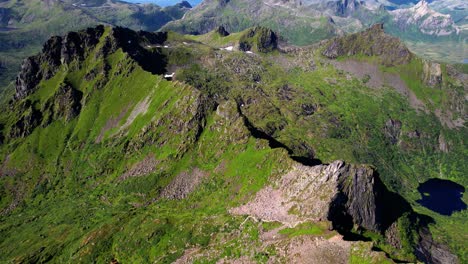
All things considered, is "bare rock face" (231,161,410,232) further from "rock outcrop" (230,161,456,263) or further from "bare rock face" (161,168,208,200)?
"bare rock face" (161,168,208,200)

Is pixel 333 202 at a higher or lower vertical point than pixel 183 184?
higher

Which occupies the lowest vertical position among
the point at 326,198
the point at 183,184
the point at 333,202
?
the point at 183,184

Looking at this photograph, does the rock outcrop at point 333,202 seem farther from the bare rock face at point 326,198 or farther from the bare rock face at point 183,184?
the bare rock face at point 183,184

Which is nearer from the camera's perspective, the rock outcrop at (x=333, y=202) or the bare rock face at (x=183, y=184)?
the rock outcrop at (x=333, y=202)

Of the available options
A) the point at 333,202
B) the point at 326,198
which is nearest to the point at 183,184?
the point at 326,198

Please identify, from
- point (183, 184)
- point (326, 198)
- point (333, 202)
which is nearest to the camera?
point (333, 202)

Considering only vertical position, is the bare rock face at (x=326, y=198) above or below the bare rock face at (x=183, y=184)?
above

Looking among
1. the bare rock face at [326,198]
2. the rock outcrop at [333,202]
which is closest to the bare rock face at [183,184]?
the rock outcrop at [333,202]

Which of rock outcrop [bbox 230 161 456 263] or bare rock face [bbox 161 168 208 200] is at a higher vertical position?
rock outcrop [bbox 230 161 456 263]

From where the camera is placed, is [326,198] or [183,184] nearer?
[326,198]

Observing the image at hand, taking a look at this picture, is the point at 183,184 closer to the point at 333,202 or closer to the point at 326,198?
the point at 326,198

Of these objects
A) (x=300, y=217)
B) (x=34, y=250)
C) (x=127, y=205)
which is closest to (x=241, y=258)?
(x=300, y=217)

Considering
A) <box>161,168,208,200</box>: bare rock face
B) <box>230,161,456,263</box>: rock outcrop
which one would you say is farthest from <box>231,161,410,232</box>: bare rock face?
<box>161,168,208,200</box>: bare rock face
